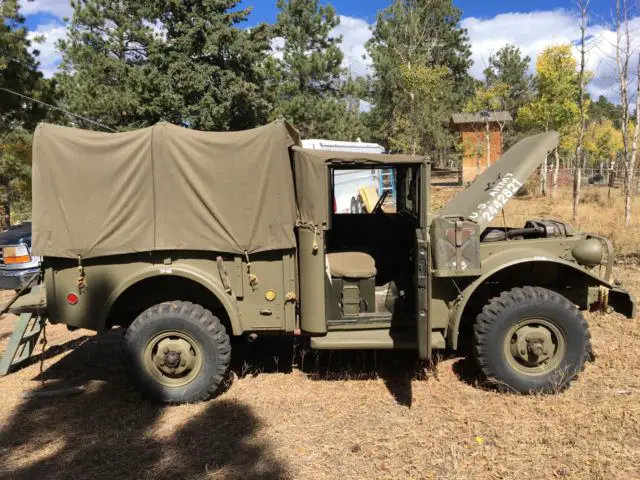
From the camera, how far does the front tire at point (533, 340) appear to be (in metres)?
4.14

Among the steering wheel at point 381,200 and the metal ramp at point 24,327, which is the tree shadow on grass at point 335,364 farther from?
the metal ramp at point 24,327

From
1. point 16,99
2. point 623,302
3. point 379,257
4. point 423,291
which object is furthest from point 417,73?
point 423,291

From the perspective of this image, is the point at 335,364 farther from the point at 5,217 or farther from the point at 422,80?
the point at 422,80

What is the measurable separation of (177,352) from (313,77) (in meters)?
27.7

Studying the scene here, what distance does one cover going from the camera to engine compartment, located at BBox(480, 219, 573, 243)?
4.69 m

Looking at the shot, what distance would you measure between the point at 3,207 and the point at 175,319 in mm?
15889

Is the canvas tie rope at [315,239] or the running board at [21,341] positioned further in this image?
the running board at [21,341]

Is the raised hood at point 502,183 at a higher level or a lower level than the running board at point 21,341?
higher

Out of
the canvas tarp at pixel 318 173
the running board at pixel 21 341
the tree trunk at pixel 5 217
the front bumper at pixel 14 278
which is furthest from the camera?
the tree trunk at pixel 5 217

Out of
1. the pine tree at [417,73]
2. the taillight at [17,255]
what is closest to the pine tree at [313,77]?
the pine tree at [417,73]

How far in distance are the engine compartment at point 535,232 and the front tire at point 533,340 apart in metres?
0.65

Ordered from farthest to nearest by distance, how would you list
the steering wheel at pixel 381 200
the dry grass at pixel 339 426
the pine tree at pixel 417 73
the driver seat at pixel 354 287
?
the pine tree at pixel 417 73 → the steering wheel at pixel 381 200 → the driver seat at pixel 354 287 → the dry grass at pixel 339 426

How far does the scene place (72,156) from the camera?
4.13m

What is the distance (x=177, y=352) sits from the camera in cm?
428
